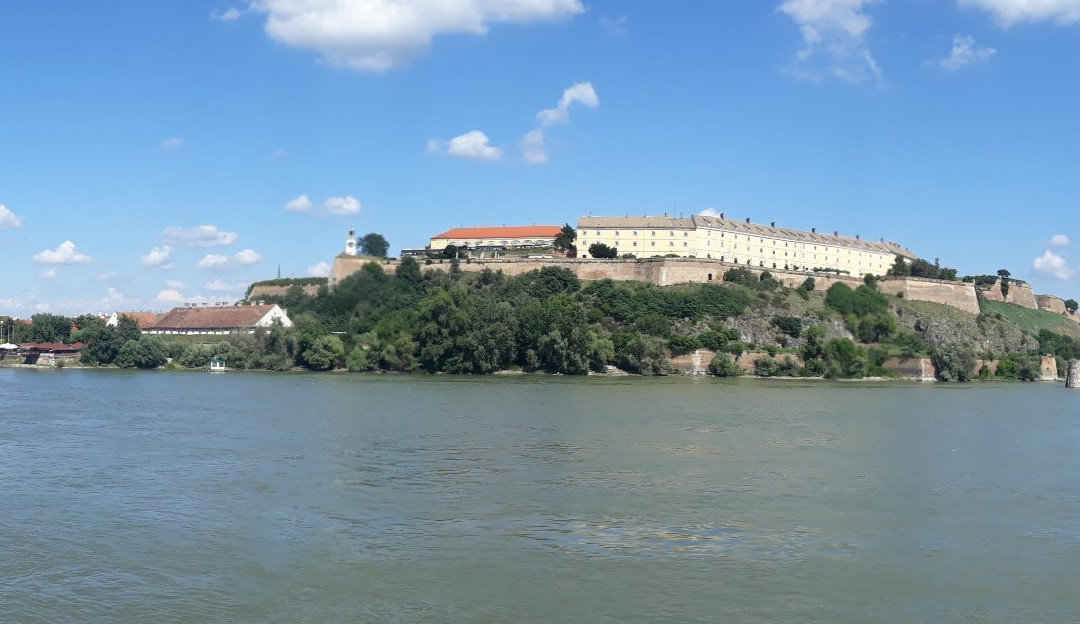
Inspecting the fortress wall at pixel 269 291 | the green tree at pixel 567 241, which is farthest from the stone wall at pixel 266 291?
the green tree at pixel 567 241

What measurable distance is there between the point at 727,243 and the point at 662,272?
1276cm

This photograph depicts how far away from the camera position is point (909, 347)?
6575 centimetres

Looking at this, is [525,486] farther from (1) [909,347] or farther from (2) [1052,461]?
(1) [909,347]

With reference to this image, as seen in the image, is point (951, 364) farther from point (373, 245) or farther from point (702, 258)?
point (373, 245)

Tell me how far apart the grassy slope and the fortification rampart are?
19.3 ft

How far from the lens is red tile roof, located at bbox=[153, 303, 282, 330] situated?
243 feet

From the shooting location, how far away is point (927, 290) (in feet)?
257

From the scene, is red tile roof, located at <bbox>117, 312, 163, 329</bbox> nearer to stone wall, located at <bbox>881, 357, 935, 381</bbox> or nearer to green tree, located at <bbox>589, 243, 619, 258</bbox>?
green tree, located at <bbox>589, 243, 619, 258</bbox>

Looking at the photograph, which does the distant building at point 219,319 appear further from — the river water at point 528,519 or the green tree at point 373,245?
the river water at point 528,519

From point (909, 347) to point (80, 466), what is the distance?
5691 cm

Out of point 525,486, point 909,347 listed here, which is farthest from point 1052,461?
point 909,347

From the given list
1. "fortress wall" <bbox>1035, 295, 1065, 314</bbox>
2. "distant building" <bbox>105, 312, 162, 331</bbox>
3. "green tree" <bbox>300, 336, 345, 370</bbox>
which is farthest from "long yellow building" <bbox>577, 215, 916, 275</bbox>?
"distant building" <bbox>105, 312, 162, 331</bbox>

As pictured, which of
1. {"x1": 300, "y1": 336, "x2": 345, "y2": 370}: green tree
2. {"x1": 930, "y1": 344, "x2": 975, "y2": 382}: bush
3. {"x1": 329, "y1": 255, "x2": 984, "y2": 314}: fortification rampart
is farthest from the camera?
{"x1": 329, "y1": 255, "x2": 984, "y2": 314}: fortification rampart

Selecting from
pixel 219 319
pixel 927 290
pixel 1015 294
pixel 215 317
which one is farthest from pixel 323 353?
pixel 1015 294
